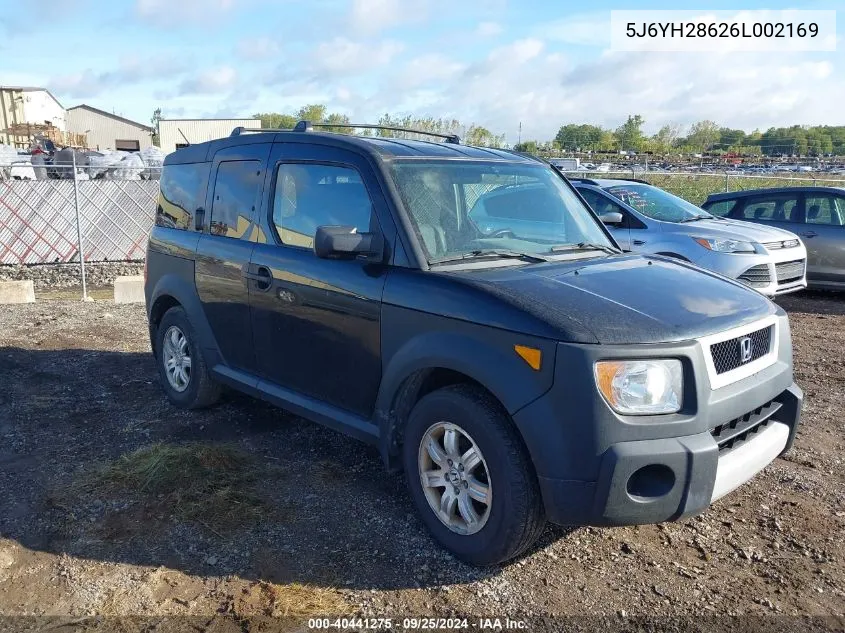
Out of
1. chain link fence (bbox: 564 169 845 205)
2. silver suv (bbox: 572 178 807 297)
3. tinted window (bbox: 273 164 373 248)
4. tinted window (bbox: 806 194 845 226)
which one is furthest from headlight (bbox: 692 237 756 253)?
chain link fence (bbox: 564 169 845 205)

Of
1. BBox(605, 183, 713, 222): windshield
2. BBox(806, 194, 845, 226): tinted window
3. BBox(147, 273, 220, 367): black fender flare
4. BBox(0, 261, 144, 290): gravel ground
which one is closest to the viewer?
BBox(147, 273, 220, 367): black fender flare

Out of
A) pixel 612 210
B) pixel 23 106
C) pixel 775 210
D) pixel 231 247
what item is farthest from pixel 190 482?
pixel 23 106

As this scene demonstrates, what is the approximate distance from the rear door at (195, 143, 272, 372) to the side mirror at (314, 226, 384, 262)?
1094 mm

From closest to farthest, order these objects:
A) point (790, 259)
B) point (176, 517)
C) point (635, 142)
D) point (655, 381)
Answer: point (655, 381) → point (176, 517) → point (790, 259) → point (635, 142)

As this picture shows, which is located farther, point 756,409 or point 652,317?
point 756,409

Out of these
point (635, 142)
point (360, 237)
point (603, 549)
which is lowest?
point (603, 549)

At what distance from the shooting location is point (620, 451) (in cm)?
290

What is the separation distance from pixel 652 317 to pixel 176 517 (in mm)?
2723

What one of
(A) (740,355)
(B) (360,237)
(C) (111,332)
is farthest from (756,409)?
(C) (111,332)

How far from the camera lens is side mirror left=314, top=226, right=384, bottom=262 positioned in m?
3.66

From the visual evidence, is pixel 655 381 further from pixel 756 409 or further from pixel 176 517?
pixel 176 517

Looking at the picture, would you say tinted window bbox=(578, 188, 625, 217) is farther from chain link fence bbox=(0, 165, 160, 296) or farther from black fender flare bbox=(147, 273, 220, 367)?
chain link fence bbox=(0, 165, 160, 296)

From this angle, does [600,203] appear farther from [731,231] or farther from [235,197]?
[235,197]

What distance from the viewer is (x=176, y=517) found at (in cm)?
395
